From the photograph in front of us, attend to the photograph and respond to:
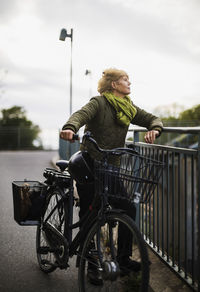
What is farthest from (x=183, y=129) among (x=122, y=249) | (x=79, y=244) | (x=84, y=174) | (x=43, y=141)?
(x=43, y=141)

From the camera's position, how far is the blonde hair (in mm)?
3225

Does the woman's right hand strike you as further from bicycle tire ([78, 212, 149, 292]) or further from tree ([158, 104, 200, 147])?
tree ([158, 104, 200, 147])

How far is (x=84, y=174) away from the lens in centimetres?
274

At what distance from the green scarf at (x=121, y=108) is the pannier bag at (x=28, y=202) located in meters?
1.06

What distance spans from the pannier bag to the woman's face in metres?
1.14

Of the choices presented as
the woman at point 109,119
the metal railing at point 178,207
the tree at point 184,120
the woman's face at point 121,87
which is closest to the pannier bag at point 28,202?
the woman at point 109,119

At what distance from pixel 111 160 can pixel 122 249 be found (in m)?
0.72

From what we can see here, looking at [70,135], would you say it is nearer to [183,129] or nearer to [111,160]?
[111,160]

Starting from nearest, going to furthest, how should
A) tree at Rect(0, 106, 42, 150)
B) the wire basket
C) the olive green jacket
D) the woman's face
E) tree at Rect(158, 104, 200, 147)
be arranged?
the wire basket
the olive green jacket
the woman's face
tree at Rect(158, 104, 200, 147)
tree at Rect(0, 106, 42, 150)

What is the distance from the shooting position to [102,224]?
2566mm

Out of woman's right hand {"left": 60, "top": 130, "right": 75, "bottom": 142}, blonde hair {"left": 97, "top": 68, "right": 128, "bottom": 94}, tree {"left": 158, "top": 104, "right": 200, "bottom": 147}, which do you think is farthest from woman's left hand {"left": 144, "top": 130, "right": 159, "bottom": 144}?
tree {"left": 158, "top": 104, "right": 200, "bottom": 147}

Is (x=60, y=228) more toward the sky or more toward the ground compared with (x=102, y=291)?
more toward the sky

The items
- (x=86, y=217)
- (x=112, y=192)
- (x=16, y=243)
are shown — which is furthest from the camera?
(x=16, y=243)

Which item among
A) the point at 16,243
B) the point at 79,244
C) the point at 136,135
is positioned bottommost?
the point at 16,243
